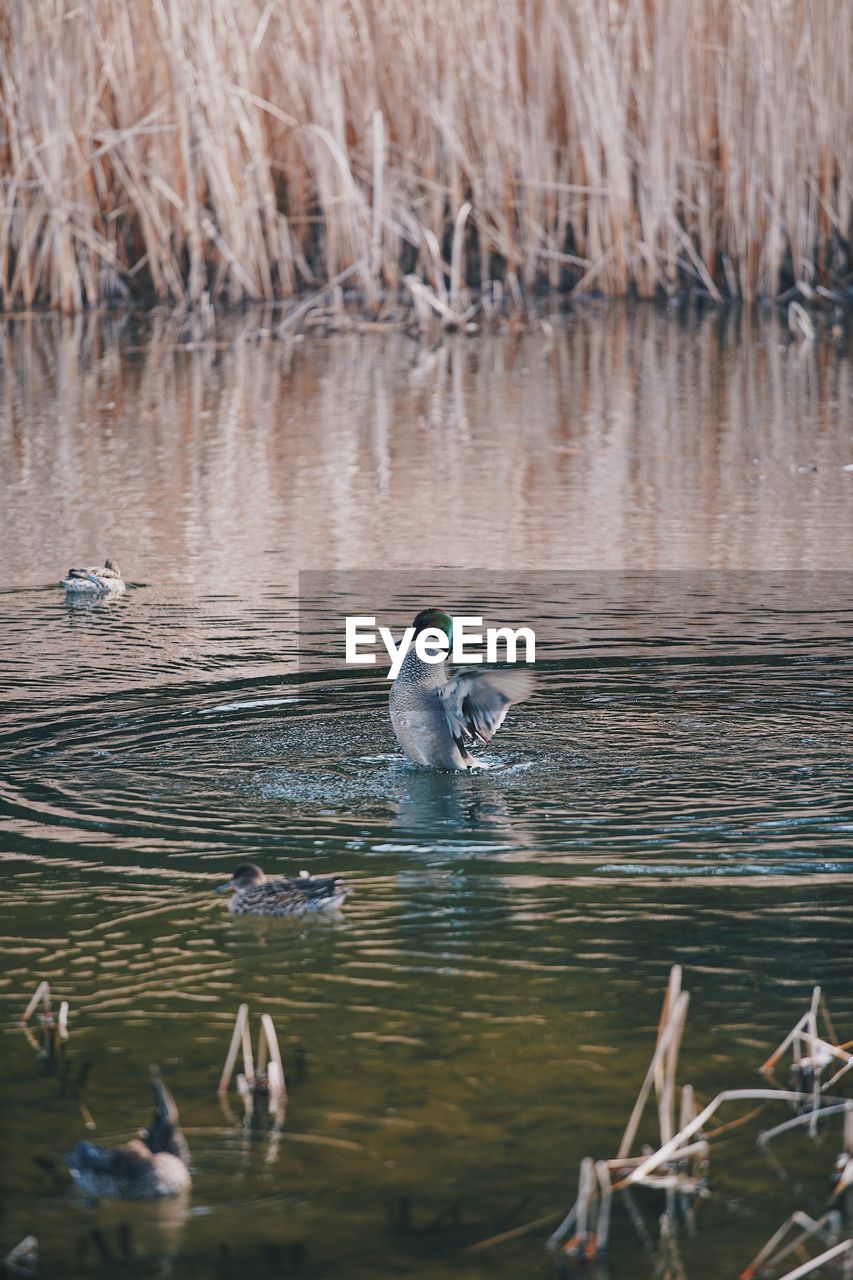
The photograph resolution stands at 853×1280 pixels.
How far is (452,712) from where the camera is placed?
622cm

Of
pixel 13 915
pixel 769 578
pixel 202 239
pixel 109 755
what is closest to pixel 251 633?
pixel 109 755

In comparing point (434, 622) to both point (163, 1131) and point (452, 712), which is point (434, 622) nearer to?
point (452, 712)

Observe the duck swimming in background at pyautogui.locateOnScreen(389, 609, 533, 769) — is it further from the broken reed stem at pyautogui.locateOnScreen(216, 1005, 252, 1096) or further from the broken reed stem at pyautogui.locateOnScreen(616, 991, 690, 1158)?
the broken reed stem at pyautogui.locateOnScreen(616, 991, 690, 1158)

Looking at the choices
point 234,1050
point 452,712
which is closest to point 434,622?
point 452,712

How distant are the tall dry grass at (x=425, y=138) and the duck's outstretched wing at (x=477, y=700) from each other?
10.2 metres

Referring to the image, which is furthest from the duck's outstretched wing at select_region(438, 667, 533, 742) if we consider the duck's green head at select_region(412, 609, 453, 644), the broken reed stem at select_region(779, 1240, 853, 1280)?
the broken reed stem at select_region(779, 1240, 853, 1280)

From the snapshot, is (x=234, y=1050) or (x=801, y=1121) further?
(x=234, y=1050)

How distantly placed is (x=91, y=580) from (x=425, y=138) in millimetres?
9245

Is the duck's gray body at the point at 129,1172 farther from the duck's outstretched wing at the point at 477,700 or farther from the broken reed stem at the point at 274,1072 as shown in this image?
the duck's outstretched wing at the point at 477,700

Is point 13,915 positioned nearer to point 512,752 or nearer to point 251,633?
point 512,752

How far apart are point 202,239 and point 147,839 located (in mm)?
11894

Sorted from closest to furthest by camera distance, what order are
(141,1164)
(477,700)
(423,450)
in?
(141,1164), (477,700), (423,450)

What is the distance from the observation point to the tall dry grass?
15.7 m

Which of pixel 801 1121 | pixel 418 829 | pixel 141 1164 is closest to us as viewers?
pixel 141 1164
